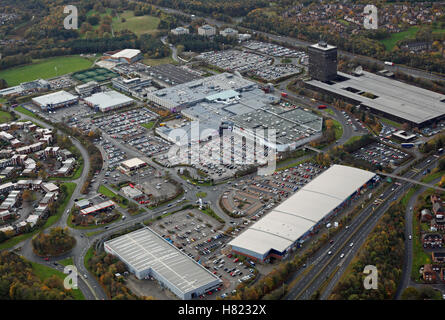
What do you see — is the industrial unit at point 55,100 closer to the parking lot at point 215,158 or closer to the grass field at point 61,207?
the parking lot at point 215,158

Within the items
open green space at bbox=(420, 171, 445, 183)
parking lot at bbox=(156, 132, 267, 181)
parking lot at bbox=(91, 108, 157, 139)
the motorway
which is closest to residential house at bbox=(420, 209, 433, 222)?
the motorway

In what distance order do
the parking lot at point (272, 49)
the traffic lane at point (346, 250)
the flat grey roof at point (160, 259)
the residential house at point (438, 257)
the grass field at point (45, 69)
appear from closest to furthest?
the traffic lane at point (346, 250)
the flat grey roof at point (160, 259)
the residential house at point (438, 257)
the grass field at point (45, 69)
the parking lot at point (272, 49)

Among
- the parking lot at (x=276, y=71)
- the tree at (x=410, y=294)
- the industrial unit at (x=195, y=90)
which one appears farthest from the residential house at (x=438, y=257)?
the parking lot at (x=276, y=71)

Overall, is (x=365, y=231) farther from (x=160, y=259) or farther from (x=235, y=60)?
(x=235, y=60)

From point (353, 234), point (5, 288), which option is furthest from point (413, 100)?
point (5, 288)

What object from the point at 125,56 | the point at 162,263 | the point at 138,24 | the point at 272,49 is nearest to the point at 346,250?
the point at 162,263

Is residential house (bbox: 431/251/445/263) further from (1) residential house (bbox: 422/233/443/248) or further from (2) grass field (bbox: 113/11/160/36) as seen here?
(2) grass field (bbox: 113/11/160/36)

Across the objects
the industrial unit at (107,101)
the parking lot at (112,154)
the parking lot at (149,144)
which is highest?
the industrial unit at (107,101)
